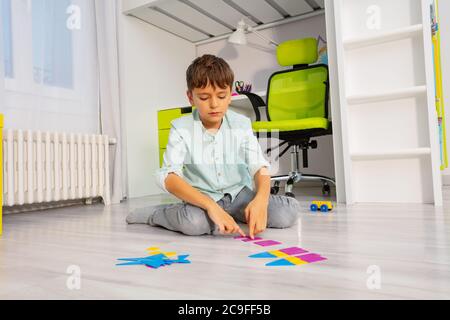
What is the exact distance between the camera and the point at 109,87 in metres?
2.32

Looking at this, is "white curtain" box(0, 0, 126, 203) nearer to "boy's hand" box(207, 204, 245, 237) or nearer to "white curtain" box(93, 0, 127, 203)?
"white curtain" box(93, 0, 127, 203)

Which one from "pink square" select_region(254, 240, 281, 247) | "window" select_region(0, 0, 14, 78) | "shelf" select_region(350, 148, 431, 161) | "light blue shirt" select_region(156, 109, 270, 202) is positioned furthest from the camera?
"window" select_region(0, 0, 14, 78)

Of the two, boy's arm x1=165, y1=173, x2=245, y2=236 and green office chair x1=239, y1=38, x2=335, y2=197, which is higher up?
green office chair x1=239, y1=38, x2=335, y2=197

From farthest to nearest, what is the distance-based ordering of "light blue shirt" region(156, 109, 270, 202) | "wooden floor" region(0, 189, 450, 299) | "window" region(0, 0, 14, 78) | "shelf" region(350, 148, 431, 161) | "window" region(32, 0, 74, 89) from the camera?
1. "window" region(32, 0, 74, 89)
2. "window" region(0, 0, 14, 78)
3. "shelf" region(350, 148, 431, 161)
4. "light blue shirt" region(156, 109, 270, 202)
5. "wooden floor" region(0, 189, 450, 299)

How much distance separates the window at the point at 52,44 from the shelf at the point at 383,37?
162 centimetres

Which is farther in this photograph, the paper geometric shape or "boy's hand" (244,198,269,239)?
"boy's hand" (244,198,269,239)

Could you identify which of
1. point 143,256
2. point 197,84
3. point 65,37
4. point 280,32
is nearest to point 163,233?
point 143,256

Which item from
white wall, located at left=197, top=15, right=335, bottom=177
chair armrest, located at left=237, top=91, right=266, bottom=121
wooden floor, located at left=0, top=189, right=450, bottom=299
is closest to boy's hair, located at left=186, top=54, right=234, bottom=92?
wooden floor, located at left=0, top=189, right=450, bottom=299

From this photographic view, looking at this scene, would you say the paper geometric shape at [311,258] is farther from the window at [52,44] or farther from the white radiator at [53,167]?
the window at [52,44]

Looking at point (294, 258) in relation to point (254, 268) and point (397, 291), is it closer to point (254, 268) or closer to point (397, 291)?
point (254, 268)

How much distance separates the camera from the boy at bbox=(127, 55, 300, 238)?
1.06 m

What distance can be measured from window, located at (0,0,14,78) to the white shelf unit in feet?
5.58

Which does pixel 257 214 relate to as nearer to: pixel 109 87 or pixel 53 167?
pixel 53 167

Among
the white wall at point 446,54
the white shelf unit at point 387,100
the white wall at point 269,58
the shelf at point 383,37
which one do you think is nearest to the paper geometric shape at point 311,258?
the white shelf unit at point 387,100
